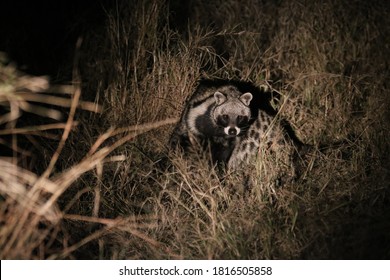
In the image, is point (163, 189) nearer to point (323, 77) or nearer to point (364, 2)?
point (323, 77)

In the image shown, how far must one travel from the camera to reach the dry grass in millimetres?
4027

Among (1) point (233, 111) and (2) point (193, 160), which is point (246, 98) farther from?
(2) point (193, 160)

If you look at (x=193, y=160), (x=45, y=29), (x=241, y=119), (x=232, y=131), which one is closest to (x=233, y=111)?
(x=241, y=119)

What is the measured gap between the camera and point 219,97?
5.84 meters

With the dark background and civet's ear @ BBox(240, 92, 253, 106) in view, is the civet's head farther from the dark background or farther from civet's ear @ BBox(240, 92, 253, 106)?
the dark background

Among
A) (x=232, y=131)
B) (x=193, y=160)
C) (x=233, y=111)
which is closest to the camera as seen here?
(x=193, y=160)

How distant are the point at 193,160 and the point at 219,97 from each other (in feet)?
2.67

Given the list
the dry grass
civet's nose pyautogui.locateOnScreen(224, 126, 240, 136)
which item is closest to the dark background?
the dry grass

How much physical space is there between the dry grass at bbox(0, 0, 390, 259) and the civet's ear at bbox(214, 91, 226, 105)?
0.58 metres

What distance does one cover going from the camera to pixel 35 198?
11.8 feet

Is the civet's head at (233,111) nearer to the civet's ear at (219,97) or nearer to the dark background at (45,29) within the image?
the civet's ear at (219,97)

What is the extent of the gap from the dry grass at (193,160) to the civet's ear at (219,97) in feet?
1.89

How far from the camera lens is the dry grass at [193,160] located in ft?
13.2
